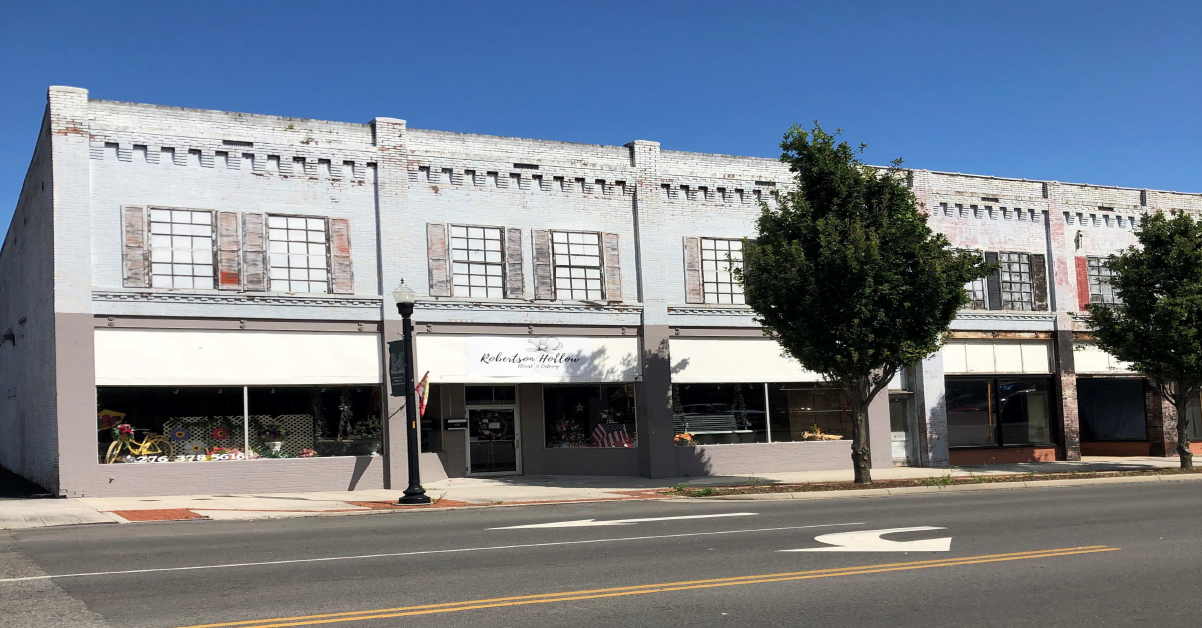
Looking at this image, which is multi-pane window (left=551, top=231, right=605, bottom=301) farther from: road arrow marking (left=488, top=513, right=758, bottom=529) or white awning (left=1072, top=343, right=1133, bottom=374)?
white awning (left=1072, top=343, right=1133, bottom=374)

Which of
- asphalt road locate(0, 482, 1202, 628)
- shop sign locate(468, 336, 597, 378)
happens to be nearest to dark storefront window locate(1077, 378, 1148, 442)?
shop sign locate(468, 336, 597, 378)

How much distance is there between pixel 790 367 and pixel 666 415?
12.0 ft

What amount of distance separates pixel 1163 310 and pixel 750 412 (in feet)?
31.8

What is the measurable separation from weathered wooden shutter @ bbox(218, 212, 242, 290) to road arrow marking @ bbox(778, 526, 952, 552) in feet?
44.7

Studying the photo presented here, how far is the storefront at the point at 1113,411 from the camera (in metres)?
31.0

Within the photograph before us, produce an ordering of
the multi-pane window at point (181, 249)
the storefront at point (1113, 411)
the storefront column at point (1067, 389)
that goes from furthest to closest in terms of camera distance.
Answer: the storefront at point (1113, 411) → the storefront column at point (1067, 389) → the multi-pane window at point (181, 249)

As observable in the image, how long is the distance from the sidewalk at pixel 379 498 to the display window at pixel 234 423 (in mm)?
1018

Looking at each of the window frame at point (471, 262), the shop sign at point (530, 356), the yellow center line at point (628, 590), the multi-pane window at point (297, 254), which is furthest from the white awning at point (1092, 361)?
the multi-pane window at point (297, 254)

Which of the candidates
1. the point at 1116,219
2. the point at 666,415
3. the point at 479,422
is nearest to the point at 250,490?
the point at 479,422

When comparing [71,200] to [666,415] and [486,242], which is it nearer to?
[486,242]

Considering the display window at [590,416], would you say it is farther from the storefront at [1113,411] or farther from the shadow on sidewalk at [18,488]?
the storefront at [1113,411]

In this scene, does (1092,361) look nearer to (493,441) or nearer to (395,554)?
(493,441)

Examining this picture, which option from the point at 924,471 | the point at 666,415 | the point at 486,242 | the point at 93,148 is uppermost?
the point at 93,148

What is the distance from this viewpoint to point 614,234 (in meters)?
24.8
